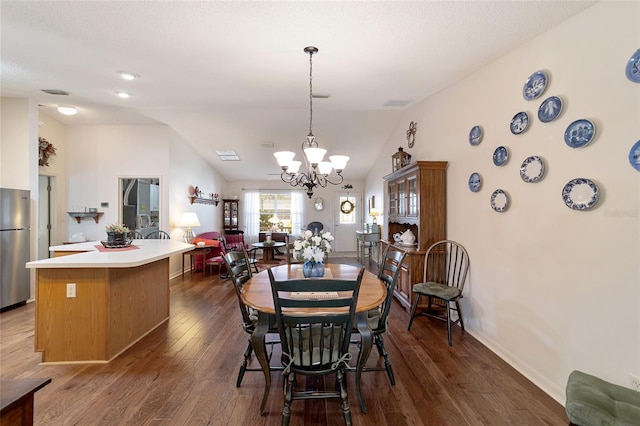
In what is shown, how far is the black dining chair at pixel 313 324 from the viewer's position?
5.35ft

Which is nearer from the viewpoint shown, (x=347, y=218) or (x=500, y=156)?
(x=500, y=156)

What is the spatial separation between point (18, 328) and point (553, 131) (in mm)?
Result: 5523

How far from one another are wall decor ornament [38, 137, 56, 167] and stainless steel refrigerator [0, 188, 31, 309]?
1.23 m

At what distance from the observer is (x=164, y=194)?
5551 millimetres

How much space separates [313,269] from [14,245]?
4157 mm

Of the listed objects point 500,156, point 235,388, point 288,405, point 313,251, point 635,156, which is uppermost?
point 500,156

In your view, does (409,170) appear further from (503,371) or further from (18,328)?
(18,328)

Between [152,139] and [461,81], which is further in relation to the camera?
[152,139]

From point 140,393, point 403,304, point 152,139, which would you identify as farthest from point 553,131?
point 152,139

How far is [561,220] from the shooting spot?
2141mm

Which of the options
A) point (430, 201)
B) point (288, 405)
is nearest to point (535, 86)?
point (430, 201)

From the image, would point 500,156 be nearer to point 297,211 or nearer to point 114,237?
point 114,237

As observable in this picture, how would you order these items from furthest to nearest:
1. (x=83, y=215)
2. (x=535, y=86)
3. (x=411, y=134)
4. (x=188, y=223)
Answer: (x=188, y=223)
(x=83, y=215)
(x=411, y=134)
(x=535, y=86)

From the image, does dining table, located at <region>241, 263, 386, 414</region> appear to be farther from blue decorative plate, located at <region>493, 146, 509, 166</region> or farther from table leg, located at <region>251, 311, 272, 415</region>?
blue decorative plate, located at <region>493, 146, 509, 166</region>
